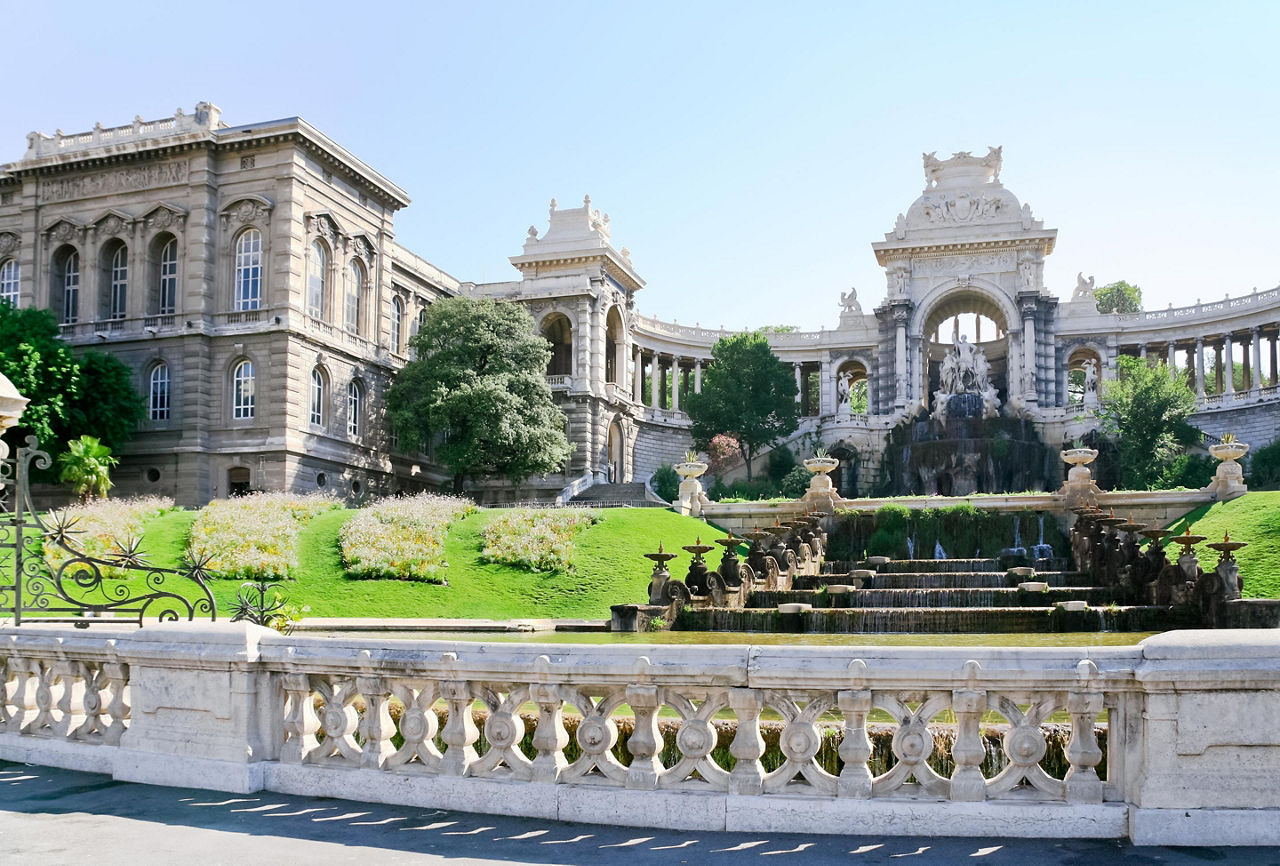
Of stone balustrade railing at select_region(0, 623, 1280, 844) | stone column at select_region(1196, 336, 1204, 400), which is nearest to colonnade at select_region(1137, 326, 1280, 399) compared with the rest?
stone column at select_region(1196, 336, 1204, 400)

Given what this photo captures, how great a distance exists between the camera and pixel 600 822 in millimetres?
6645

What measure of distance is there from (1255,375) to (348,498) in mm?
55293

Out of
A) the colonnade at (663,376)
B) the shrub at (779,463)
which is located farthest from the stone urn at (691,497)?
the colonnade at (663,376)

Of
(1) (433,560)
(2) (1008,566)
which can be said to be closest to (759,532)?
(2) (1008,566)

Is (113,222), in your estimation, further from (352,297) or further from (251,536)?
(251,536)

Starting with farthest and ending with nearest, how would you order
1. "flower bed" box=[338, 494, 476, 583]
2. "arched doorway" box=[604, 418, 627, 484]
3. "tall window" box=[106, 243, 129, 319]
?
1. "arched doorway" box=[604, 418, 627, 484]
2. "tall window" box=[106, 243, 129, 319]
3. "flower bed" box=[338, 494, 476, 583]

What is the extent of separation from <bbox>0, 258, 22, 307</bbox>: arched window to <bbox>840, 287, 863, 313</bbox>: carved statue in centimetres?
5279

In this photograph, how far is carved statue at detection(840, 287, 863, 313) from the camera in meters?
80.6

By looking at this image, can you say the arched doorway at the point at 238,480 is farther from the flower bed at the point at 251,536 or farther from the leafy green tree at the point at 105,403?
the flower bed at the point at 251,536

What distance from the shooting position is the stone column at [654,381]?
76875 mm

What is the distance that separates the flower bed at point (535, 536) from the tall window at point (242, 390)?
16248 millimetres

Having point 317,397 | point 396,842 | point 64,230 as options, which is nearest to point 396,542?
point 317,397

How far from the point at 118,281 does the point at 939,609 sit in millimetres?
43000

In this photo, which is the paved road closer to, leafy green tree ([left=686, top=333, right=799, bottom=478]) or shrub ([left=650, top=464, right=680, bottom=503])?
shrub ([left=650, top=464, right=680, bottom=503])
